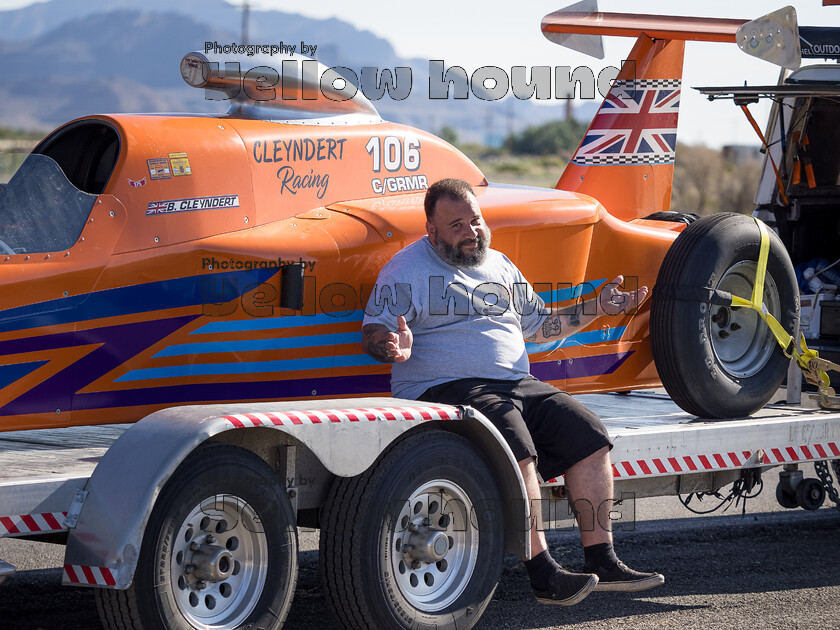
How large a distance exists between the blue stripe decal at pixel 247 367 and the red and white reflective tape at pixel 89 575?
3.58 feet

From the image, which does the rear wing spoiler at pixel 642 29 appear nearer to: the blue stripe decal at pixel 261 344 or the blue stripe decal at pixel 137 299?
the blue stripe decal at pixel 261 344

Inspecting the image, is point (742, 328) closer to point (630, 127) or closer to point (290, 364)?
point (630, 127)

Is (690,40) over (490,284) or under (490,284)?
over

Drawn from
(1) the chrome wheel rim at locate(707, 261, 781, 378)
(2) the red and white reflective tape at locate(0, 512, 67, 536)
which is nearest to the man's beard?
(1) the chrome wheel rim at locate(707, 261, 781, 378)

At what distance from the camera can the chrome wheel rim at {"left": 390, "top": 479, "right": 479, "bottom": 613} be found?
4.19m

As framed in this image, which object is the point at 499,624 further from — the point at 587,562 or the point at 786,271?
the point at 786,271

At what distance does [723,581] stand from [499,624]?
1410 millimetres

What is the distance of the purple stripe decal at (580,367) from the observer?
223 inches

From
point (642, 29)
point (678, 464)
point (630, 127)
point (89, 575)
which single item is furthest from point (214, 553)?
point (642, 29)

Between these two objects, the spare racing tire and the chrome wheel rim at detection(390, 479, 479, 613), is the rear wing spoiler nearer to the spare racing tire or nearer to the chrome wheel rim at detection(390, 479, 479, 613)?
the spare racing tire

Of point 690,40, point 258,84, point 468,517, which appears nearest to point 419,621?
point 468,517

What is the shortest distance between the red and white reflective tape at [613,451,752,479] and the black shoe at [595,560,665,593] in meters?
0.44

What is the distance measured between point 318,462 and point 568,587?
1.09 meters

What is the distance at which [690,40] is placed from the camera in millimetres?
6715
